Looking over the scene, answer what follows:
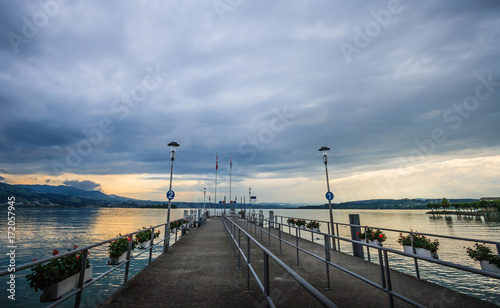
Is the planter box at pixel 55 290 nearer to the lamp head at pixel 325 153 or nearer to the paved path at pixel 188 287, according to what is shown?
the paved path at pixel 188 287

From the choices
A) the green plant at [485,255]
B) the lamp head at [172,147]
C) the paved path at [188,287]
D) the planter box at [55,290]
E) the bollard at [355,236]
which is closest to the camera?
the paved path at [188,287]

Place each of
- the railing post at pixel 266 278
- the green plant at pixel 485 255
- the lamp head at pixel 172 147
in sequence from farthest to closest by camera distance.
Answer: the lamp head at pixel 172 147, the green plant at pixel 485 255, the railing post at pixel 266 278

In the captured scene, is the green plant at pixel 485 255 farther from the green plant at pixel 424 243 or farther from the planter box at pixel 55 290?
the planter box at pixel 55 290

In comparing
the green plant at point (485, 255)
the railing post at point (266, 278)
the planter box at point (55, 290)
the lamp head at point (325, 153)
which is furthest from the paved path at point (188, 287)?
the lamp head at point (325, 153)

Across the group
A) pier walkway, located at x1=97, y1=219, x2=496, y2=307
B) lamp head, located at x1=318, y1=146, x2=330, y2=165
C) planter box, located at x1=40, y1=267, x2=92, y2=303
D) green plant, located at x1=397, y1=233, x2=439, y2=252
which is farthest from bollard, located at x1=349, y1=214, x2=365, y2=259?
planter box, located at x1=40, y1=267, x2=92, y2=303

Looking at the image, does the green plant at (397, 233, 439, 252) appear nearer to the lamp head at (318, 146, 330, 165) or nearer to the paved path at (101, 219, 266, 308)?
the paved path at (101, 219, 266, 308)

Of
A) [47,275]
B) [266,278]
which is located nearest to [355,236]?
[266,278]

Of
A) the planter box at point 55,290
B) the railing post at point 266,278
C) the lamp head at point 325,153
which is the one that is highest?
the lamp head at point 325,153

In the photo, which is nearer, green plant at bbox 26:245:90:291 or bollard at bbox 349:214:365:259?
green plant at bbox 26:245:90:291

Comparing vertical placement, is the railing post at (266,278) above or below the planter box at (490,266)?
above

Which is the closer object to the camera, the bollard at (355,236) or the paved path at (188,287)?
the paved path at (188,287)

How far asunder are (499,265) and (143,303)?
9182 millimetres

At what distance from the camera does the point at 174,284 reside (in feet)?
18.4

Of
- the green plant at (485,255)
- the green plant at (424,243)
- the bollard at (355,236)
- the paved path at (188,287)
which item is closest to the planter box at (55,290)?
the paved path at (188,287)
